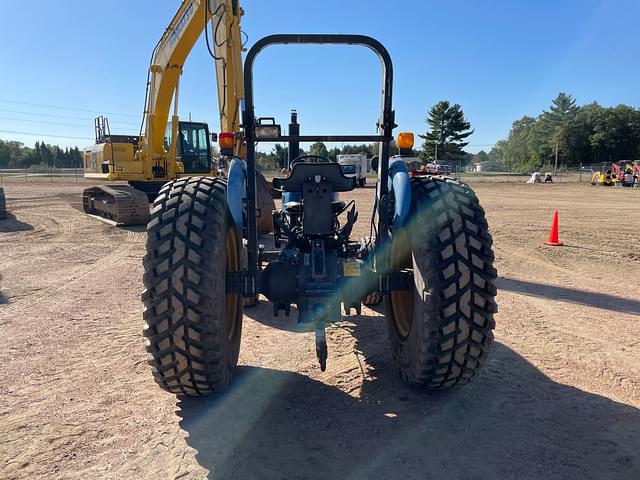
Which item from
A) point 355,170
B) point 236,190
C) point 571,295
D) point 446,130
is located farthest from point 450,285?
point 446,130

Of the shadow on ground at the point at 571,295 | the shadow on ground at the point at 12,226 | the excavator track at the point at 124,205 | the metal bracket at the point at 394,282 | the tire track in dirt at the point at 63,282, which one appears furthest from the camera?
the excavator track at the point at 124,205

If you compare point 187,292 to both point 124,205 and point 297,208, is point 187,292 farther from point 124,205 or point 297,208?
point 124,205

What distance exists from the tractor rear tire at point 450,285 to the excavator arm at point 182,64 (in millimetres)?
3852

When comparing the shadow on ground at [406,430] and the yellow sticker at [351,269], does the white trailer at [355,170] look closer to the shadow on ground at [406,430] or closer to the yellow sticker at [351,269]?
the yellow sticker at [351,269]

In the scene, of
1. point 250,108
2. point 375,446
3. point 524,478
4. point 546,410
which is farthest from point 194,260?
point 546,410

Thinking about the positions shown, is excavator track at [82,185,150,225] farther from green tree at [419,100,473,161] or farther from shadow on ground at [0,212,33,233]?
green tree at [419,100,473,161]

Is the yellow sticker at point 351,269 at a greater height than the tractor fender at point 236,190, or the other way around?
the tractor fender at point 236,190

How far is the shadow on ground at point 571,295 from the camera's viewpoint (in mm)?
5840

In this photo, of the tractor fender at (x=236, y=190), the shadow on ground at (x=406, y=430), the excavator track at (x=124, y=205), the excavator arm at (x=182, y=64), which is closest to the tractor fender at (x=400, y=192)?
the tractor fender at (x=236, y=190)

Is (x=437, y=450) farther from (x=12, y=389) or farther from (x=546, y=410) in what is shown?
(x=12, y=389)

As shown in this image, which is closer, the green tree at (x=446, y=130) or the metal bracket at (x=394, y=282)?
the metal bracket at (x=394, y=282)

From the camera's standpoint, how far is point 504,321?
525 centimetres

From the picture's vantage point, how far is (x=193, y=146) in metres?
13.9

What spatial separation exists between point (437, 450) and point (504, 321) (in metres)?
2.81
